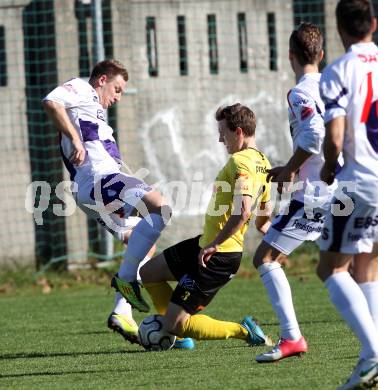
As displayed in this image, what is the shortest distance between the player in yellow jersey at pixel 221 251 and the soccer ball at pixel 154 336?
9 centimetres

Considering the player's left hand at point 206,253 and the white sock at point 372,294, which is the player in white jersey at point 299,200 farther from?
the white sock at point 372,294

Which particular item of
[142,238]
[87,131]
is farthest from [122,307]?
[87,131]

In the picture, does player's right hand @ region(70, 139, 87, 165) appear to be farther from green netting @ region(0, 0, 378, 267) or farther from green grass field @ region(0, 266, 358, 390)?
green netting @ region(0, 0, 378, 267)

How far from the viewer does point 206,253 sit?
241 inches

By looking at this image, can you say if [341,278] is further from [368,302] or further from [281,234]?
[281,234]

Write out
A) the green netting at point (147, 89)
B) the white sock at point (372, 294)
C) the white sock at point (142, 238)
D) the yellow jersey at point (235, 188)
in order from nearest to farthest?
the white sock at point (372, 294), the yellow jersey at point (235, 188), the white sock at point (142, 238), the green netting at point (147, 89)

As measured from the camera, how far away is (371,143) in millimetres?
4957

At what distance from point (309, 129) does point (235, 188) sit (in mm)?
604

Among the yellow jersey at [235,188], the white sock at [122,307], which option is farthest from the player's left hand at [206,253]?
the white sock at [122,307]

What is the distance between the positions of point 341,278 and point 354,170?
0.48 metres

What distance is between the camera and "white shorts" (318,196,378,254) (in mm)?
4898

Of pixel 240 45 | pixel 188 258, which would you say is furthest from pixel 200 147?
pixel 188 258

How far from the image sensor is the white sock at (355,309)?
4805 millimetres

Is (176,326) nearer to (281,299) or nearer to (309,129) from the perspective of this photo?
(281,299)
